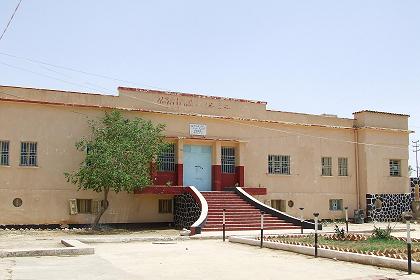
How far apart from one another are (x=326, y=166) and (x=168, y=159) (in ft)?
31.3

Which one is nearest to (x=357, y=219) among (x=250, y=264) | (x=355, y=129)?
(x=355, y=129)

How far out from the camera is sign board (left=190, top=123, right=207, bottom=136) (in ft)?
82.9

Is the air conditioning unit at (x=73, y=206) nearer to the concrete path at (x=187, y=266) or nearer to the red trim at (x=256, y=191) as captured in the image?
the concrete path at (x=187, y=266)

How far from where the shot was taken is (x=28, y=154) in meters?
22.0

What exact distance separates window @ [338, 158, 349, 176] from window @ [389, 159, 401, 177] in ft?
9.58

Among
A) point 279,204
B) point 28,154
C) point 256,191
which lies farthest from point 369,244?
point 28,154

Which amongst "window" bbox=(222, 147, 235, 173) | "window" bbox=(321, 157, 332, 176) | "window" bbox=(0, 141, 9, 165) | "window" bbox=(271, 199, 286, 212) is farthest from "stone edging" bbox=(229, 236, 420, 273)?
"window" bbox=(321, 157, 332, 176)

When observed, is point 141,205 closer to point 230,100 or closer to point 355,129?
point 230,100

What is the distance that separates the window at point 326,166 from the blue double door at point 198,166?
23.3ft

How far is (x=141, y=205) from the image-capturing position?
78.2ft

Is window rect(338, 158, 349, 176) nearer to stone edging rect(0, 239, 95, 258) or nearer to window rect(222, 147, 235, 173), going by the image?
window rect(222, 147, 235, 173)

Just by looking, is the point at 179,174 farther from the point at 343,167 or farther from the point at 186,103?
the point at 343,167

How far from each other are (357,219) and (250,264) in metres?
18.3

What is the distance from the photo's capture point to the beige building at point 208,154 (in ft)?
71.8
